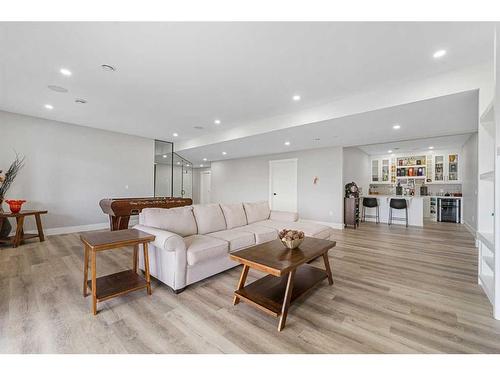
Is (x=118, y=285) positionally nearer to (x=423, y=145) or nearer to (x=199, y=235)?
(x=199, y=235)

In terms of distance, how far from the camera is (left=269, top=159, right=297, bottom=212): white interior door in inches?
269

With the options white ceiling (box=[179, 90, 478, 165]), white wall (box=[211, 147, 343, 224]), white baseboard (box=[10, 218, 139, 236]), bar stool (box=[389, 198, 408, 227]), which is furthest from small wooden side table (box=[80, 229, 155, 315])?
bar stool (box=[389, 198, 408, 227])

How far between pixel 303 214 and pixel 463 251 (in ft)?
11.7

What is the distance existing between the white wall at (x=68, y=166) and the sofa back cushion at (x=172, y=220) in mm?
3749

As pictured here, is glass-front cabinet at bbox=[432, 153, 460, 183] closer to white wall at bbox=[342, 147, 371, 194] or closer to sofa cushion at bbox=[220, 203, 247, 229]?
white wall at bbox=[342, 147, 371, 194]

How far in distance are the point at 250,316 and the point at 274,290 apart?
12.8 inches

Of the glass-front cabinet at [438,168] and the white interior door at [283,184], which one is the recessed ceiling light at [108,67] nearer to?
the white interior door at [283,184]

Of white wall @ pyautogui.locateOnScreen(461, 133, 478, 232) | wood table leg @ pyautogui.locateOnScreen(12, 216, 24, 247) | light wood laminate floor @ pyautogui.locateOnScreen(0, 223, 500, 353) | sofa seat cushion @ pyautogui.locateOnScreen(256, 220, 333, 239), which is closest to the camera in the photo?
light wood laminate floor @ pyautogui.locateOnScreen(0, 223, 500, 353)

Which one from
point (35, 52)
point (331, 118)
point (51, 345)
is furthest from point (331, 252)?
point (35, 52)

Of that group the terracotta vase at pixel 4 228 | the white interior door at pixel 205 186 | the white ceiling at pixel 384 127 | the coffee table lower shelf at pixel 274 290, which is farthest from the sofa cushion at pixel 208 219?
the white interior door at pixel 205 186

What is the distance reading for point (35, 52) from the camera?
7.77 ft

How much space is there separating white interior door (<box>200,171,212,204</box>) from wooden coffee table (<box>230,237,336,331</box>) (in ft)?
26.5

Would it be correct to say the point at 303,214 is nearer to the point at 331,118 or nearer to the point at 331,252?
the point at 331,252

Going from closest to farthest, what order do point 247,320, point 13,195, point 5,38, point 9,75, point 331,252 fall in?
1. point 247,320
2. point 5,38
3. point 9,75
4. point 331,252
5. point 13,195
